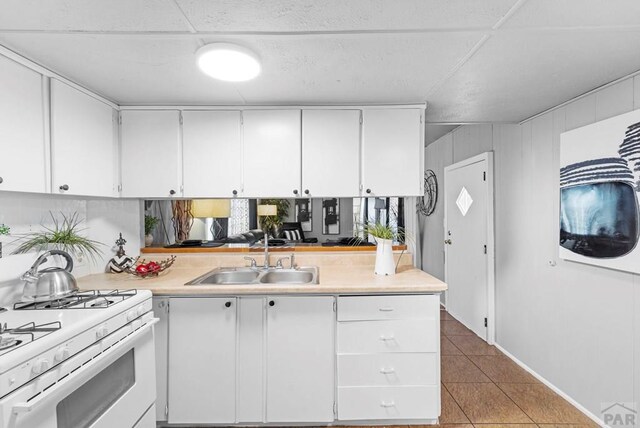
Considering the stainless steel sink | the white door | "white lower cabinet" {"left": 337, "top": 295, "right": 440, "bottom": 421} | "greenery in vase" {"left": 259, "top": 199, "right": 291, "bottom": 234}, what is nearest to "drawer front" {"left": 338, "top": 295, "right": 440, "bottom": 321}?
"white lower cabinet" {"left": 337, "top": 295, "right": 440, "bottom": 421}

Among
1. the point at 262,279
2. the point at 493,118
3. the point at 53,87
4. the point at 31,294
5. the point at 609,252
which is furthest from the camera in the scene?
the point at 493,118

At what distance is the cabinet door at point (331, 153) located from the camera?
2367 mm

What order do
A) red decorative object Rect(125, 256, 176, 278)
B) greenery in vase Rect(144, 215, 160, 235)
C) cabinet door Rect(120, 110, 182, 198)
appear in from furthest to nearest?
1. greenery in vase Rect(144, 215, 160, 235)
2. cabinet door Rect(120, 110, 182, 198)
3. red decorative object Rect(125, 256, 176, 278)

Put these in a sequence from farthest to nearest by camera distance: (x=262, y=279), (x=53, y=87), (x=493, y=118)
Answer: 1. (x=493, y=118)
2. (x=262, y=279)
3. (x=53, y=87)

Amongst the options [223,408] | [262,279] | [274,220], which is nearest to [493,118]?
[274,220]

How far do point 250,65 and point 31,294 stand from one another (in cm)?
163

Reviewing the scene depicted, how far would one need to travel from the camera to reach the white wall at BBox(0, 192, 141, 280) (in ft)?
5.93

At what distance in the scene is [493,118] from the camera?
2.70m

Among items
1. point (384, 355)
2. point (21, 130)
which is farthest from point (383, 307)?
point (21, 130)

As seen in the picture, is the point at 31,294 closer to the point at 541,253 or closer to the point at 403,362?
the point at 403,362

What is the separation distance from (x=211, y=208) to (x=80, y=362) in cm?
158

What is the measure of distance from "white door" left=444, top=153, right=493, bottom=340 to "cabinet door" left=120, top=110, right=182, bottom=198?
291cm

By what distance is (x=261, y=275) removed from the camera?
2.47 metres

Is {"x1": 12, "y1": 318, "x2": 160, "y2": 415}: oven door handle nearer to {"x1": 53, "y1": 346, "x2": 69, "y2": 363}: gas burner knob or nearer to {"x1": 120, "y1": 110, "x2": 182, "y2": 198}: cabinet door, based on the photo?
{"x1": 53, "y1": 346, "x2": 69, "y2": 363}: gas burner knob
